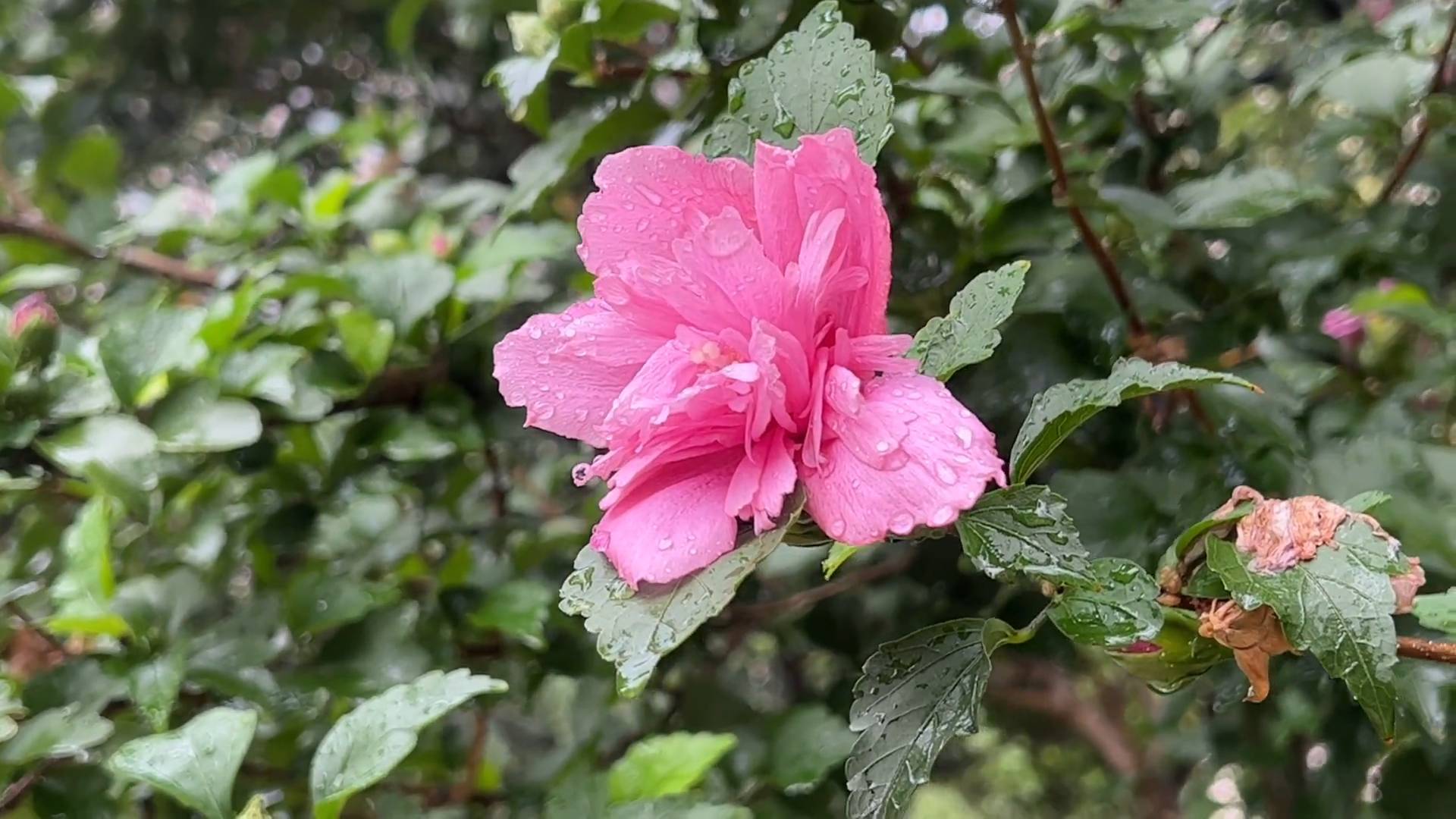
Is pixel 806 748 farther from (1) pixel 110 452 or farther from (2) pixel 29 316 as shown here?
(2) pixel 29 316

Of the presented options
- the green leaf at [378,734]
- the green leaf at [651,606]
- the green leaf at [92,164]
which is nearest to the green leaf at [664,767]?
the green leaf at [378,734]

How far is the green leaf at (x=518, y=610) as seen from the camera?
1.94 feet

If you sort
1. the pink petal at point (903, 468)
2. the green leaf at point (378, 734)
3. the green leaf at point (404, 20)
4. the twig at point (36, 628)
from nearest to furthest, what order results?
the pink petal at point (903, 468), the green leaf at point (378, 734), the twig at point (36, 628), the green leaf at point (404, 20)

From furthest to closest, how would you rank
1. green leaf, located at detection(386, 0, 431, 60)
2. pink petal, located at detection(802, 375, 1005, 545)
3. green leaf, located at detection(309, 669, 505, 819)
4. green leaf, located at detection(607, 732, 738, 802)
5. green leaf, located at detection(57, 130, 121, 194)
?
green leaf, located at detection(57, 130, 121, 194)
green leaf, located at detection(386, 0, 431, 60)
green leaf, located at detection(607, 732, 738, 802)
green leaf, located at detection(309, 669, 505, 819)
pink petal, located at detection(802, 375, 1005, 545)

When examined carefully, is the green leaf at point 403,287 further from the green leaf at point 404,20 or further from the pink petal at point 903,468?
the pink petal at point 903,468

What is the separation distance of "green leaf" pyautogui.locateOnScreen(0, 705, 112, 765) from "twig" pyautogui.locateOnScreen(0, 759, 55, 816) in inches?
0.6

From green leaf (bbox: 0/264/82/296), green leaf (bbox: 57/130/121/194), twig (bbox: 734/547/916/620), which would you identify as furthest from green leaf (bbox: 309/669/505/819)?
green leaf (bbox: 57/130/121/194)

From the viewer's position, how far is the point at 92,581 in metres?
0.58

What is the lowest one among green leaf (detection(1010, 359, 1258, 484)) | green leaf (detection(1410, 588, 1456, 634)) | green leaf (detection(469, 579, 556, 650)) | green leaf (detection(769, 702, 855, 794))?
green leaf (detection(769, 702, 855, 794))

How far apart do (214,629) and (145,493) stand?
10cm

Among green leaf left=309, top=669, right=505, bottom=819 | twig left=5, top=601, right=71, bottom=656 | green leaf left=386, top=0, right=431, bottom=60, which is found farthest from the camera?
green leaf left=386, top=0, right=431, bottom=60

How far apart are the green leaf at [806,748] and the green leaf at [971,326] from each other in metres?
0.34

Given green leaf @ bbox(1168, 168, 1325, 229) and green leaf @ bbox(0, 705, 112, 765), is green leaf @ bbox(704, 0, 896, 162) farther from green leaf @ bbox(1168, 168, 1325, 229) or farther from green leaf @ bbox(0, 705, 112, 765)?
green leaf @ bbox(0, 705, 112, 765)

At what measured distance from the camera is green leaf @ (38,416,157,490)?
0.56m
